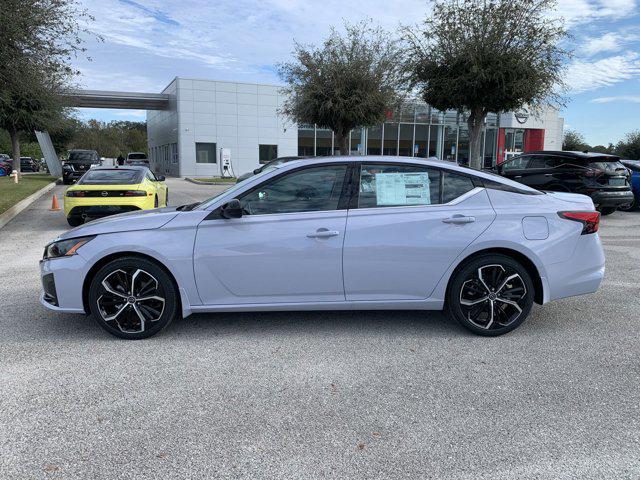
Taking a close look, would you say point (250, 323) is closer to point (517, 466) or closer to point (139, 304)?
point (139, 304)

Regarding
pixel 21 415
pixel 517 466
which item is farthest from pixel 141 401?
pixel 517 466

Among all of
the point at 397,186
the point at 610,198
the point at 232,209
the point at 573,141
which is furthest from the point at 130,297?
the point at 573,141

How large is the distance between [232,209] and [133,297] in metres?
1.13

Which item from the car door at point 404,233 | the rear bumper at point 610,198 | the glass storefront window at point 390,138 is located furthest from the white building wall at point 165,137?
the car door at point 404,233

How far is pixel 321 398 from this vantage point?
343 cm

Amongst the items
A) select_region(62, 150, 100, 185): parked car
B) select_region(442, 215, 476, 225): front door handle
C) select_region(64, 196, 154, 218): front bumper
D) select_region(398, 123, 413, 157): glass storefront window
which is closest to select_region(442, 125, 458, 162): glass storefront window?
select_region(398, 123, 413, 157): glass storefront window

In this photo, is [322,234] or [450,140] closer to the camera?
[322,234]

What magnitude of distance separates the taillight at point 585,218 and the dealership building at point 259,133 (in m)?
35.7

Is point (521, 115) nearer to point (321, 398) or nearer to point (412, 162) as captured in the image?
point (412, 162)

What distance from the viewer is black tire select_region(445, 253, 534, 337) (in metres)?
4.45

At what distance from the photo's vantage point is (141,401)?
337cm

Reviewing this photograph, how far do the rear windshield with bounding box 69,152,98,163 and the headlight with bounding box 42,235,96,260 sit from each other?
2380 centimetres

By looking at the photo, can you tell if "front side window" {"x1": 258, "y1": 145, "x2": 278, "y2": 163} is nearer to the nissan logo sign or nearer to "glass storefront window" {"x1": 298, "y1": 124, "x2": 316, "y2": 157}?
"glass storefront window" {"x1": 298, "y1": 124, "x2": 316, "y2": 157}

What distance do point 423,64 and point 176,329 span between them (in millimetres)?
15212
